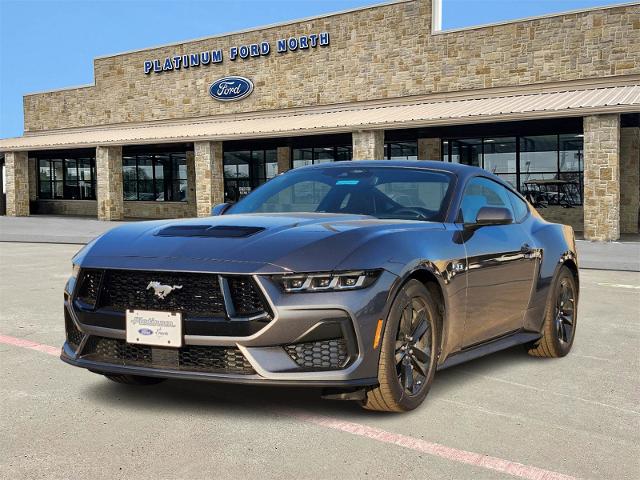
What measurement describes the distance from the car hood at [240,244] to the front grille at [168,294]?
57 mm

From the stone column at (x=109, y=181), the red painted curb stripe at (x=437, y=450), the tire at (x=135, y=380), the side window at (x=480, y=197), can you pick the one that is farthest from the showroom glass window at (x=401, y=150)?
Answer: the red painted curb stripe at (x=437, y=450)

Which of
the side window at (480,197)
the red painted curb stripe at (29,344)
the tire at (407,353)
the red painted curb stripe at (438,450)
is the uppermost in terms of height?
the side window at (480,197)

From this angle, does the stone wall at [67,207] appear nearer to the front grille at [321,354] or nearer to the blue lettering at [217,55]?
the blue lettering at [217,55]

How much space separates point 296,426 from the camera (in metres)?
4.12

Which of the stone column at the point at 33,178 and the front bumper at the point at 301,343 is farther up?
the stone column at the point at 33,178

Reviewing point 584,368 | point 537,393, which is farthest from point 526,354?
point 537,393

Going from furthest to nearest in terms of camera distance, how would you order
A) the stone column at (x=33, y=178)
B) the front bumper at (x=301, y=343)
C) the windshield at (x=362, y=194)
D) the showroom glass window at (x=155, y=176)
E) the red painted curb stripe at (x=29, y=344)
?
the stone column at (x=33, y=178)
the showroom glass window at (x=155, y=176)
the red painted curb stripe at (x=29, y=344)
the windshield at (x=362, y=194)
the front bumper at (x=301, y=343)

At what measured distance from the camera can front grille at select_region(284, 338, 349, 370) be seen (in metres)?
3.91

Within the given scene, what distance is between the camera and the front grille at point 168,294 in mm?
3918

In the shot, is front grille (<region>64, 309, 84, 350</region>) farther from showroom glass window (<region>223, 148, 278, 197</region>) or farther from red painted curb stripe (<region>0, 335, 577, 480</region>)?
showroom glass window (<region>223, 148, 278, 197</region>)

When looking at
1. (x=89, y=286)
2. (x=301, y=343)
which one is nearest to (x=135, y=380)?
(x=89, y=286)

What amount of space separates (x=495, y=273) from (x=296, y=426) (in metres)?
1.90

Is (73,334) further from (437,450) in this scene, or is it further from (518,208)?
(518,208)

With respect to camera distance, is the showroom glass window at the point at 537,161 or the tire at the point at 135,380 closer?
the tire at the point at 135,380
